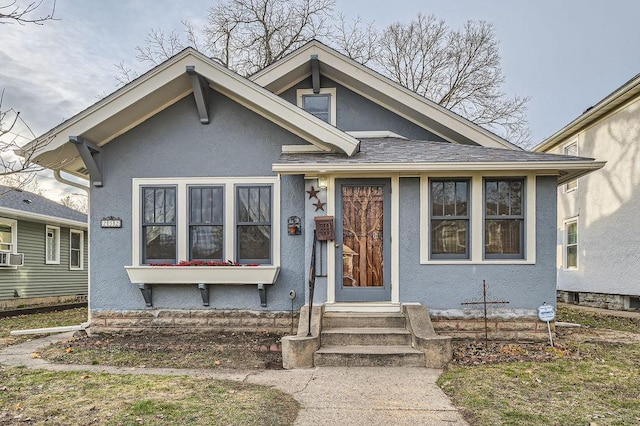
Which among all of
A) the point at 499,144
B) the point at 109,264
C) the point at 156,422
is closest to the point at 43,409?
the point at 156,422

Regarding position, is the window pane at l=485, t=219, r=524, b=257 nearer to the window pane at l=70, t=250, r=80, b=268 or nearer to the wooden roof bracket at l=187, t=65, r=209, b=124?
the wooden roof bracket at l=187, t=65, r=209, b=124

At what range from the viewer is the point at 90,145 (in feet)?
24.7

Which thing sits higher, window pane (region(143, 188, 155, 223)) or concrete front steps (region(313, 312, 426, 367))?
window pane (region(143, 188, 155, 223))

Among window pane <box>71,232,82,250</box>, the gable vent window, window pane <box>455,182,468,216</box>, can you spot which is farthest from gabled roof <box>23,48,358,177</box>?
window pane <box>71,232,82,250</box>

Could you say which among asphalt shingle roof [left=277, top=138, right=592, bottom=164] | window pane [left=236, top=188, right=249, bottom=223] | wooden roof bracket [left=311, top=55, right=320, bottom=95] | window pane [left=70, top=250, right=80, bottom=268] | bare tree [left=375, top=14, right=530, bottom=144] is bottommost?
window pane [left=70, top=250, right=80, bottom=268]

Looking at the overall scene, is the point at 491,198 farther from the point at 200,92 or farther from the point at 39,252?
the point at 39,252

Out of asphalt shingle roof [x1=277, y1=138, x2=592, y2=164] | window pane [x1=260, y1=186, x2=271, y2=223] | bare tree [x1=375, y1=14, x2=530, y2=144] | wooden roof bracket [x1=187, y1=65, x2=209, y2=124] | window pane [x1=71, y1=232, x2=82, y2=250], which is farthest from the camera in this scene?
bare tree [x1=375, y1=14, x2=530, y2=144]

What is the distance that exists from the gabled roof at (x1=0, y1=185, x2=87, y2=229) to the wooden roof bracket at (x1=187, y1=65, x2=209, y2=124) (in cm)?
713

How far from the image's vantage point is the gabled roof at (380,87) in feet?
27.2

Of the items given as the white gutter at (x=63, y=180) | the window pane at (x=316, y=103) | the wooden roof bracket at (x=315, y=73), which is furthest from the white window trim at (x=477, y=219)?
the white gutter at (x=63, y=180)

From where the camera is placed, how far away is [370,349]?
5973 mm

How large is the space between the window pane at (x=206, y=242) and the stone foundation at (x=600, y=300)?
1058cm

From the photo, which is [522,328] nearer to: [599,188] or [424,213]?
[424,213]

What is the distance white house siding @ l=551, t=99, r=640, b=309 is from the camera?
11422 millimetres
